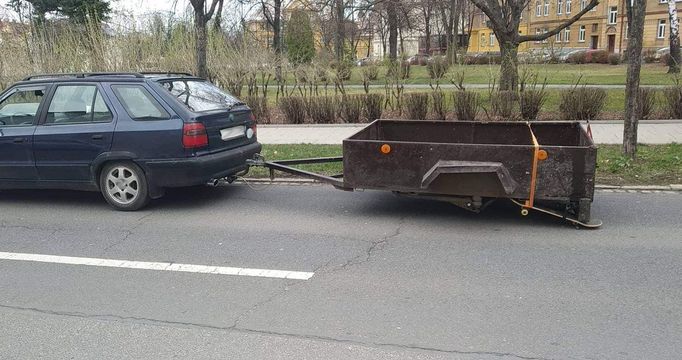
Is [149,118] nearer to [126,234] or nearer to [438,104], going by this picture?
[126,234]

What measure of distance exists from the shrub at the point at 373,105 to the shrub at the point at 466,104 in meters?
1.89

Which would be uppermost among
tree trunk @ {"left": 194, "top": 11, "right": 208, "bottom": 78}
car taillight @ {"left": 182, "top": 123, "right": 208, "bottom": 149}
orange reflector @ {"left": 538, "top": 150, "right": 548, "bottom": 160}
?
tree trunk @ {"left": 194, "top": 11, "right": 208, "bottom": 78}

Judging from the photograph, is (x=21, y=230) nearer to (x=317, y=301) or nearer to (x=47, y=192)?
(x=47, y=192)

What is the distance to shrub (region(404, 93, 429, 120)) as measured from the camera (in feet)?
45.5

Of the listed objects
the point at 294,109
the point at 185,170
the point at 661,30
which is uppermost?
the point at 661,30

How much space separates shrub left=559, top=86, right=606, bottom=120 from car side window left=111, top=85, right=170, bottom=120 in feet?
33.0

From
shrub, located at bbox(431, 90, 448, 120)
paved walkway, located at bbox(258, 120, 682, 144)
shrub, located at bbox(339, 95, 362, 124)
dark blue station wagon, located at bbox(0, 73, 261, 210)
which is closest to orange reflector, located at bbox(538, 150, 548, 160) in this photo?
dark blue station wagon, located at bbox(0, 73, 261, 210)

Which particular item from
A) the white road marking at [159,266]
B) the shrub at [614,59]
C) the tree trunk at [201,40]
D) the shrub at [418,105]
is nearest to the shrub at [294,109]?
the tree trunk at [201,40]

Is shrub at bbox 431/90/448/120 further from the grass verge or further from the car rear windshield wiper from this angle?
the car rear windshield wiper

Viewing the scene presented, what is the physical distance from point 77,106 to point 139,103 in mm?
887

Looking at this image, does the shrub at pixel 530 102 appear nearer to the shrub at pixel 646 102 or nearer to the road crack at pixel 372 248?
the shrub at pixel 646 102

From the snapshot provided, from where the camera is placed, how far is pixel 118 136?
22.9 ft

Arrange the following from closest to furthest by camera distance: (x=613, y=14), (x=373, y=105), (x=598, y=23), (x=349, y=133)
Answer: (x=349, y=133)
(x=373, y=105)
(x=613, y=14)
(x=598, y=23)

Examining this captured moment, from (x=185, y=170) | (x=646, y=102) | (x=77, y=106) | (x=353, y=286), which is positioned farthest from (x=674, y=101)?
(x=77, y=106)
